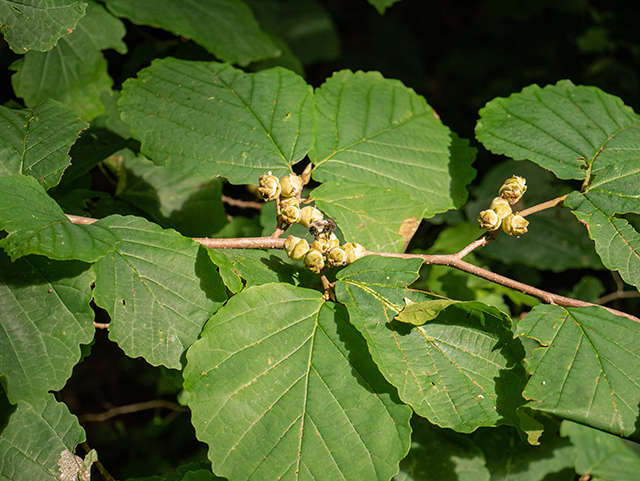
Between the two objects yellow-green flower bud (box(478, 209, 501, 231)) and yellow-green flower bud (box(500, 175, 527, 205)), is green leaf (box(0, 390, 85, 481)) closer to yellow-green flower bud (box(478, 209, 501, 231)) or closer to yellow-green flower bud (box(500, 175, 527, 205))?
yellow-green flower bud (box(478, 209, 501, 231))

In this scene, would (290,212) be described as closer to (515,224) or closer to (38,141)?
(515,224)

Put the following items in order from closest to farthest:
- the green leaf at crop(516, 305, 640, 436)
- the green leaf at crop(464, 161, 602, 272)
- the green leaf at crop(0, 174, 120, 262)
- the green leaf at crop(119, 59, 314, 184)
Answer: the green leaf at crop(0, 174, 120, 262), the green leaf at crop(516, 305, 640, 436), the green leaf at crop(119, 59, 314, 184), the green leaf at crop(464, 161, 602, 272)

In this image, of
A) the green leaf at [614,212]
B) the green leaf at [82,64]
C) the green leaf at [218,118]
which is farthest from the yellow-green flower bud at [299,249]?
the green leaf at [82,64]

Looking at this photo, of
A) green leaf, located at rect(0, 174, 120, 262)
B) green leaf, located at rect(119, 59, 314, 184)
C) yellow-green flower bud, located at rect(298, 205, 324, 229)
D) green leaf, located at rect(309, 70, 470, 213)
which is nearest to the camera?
green leaf, located at rect(0, 174, 120, 262)

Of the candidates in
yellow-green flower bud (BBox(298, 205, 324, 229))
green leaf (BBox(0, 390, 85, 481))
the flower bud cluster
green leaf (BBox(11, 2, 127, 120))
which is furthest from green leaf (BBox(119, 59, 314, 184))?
green leaf (BBox(0, 390, 85, 481))

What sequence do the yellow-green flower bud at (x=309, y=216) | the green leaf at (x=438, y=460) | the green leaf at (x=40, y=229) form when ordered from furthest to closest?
the green leaf at (x=438, y=460) → the yellow-green flower bud at (x=309, y=216) → the green leaf at (x=40, y=229)

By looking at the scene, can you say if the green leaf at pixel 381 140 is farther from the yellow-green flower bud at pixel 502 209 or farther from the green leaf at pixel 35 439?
the green leaf at pixel 35 439
